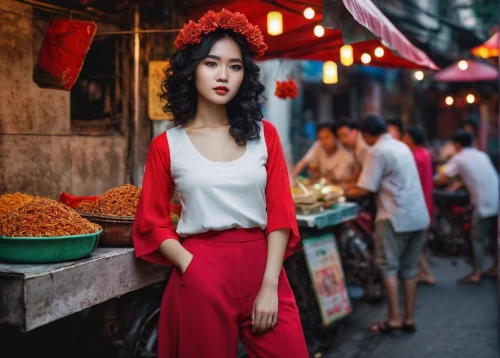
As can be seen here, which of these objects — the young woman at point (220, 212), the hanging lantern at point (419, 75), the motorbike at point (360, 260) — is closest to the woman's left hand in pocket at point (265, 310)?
the young woman at point (220, 212)

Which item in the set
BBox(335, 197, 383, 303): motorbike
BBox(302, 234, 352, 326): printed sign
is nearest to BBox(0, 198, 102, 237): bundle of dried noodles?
BBox(302, 234, 352, 326): printed sign

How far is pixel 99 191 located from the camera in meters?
6.85

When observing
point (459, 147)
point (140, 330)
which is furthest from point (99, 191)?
point (459, 147)

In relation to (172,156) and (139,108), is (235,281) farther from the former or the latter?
(139,108)

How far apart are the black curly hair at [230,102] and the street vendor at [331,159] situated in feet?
21.3

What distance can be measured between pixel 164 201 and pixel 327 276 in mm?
3969

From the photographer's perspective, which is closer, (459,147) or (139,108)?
(139,108)

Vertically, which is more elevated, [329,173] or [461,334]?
[329,173]

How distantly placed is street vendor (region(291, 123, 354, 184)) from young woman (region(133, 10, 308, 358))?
21.5 ft

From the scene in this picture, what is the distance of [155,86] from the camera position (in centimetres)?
648

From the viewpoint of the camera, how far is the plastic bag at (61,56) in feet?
15.9

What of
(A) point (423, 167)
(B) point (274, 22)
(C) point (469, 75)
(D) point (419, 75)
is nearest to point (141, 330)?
(B) point (274, 22)

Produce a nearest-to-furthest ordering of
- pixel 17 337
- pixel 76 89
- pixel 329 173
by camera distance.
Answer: pixel 17 337 < pixel 76 89 < pixel 329 173

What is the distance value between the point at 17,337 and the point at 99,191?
177cm
